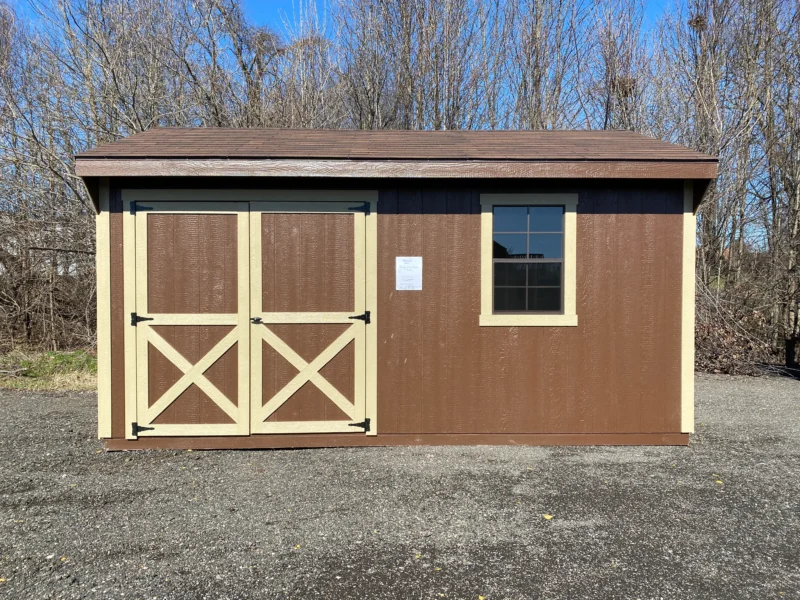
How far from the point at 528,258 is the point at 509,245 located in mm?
215

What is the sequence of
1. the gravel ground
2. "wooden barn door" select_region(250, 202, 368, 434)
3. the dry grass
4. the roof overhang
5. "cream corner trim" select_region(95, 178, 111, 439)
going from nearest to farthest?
the gravel ground < the roof overhang < "cream corner trim" select_region(95, 178, 111, 439) < "wooden barn door" select_region(250, 202, 368, 434) < the dry grass

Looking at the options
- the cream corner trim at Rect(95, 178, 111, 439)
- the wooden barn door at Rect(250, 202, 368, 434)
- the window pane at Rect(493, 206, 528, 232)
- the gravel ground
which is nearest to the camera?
the gravel ground

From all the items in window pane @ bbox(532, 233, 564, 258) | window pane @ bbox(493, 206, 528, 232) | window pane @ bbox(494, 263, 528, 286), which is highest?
window pane @ bbox(493, 206, 528, 232)

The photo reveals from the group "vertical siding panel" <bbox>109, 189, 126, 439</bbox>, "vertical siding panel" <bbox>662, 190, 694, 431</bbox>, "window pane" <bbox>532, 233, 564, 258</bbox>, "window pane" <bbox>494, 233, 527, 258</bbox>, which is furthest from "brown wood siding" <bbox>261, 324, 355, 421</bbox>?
"vertical siding panel" <bbox>662, 190, 694, 431</bbox>

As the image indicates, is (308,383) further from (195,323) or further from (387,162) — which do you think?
(387,162)

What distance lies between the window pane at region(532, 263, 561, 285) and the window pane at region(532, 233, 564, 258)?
0.09 metres

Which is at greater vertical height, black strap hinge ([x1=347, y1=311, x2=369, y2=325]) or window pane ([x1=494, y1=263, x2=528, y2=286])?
window pane ([x1=494, y1=263, x2=528, y2=286])

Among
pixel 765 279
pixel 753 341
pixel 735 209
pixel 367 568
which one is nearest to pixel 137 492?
pixel 367 568

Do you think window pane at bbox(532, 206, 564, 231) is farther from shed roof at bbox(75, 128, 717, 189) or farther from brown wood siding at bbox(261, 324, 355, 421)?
brown wood siding at bbox(261, 324, 355, 421)

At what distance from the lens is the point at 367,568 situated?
273 centimetres

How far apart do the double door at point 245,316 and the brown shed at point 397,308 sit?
0.01 meters

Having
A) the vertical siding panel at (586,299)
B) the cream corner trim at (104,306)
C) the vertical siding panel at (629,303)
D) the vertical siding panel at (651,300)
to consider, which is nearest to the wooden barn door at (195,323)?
the cream corner trim at (104,306)

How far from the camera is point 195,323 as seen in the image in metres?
4.75

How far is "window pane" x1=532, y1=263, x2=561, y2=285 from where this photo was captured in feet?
A: 16.0
